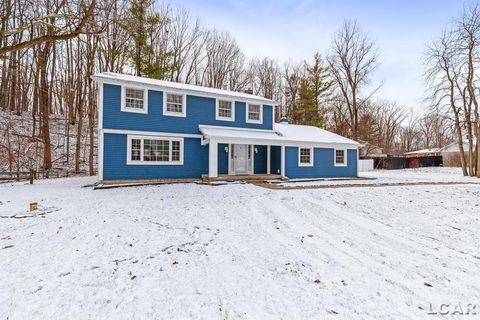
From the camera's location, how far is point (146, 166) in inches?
499

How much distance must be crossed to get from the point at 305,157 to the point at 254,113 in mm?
4117

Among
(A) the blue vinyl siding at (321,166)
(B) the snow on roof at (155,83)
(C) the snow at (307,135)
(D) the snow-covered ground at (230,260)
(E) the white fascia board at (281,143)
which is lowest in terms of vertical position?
(D) the snow-covered ground at (230,260)

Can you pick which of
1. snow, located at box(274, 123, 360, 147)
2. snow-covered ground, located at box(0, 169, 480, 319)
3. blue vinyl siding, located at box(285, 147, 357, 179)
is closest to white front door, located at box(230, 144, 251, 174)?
blue vinyl siding, located at box(285, 147, 357, 179)

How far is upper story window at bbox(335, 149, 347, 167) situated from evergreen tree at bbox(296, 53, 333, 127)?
12.4m

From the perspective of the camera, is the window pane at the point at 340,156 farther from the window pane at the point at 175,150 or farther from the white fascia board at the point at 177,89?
the window pane at the point at 175,150

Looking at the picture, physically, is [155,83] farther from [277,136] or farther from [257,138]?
[277,136]

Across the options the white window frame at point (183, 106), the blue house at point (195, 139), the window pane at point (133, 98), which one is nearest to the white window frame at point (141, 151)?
the blue house at point (195, 139)

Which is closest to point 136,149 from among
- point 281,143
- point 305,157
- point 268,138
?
point 268,138

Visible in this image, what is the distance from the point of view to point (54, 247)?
15.2ft

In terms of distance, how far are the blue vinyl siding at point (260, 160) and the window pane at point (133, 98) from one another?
691cm

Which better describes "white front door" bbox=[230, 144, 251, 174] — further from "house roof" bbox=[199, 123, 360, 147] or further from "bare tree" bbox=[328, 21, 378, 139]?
"bare tree" bbox=[328, 21, 378, 139]

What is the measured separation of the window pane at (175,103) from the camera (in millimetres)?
13486

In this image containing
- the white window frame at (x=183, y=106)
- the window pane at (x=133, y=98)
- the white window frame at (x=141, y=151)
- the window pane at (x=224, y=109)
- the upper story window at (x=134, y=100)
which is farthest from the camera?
the window pane at (x=224, y=109)

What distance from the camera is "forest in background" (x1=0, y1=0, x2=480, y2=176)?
15.6 meters
